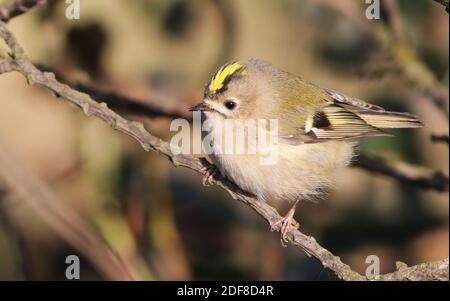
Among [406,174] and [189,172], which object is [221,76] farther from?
[189,172]

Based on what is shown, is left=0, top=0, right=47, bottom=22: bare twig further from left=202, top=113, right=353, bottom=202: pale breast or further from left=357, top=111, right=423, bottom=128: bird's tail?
left=357, top=111, right=423, bottom=128: bird's tail

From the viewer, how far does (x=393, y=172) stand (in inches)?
110

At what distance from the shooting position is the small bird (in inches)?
98.3

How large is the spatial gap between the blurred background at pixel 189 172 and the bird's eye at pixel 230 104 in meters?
0.30

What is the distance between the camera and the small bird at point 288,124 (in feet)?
8.20

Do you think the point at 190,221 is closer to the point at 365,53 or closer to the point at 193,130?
the point at 193,130

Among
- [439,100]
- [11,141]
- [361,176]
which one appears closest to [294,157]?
[439,100]

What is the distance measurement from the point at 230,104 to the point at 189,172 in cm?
107

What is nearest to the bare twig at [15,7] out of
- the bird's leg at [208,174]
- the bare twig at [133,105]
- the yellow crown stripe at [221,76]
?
the bare twig at [133,105]

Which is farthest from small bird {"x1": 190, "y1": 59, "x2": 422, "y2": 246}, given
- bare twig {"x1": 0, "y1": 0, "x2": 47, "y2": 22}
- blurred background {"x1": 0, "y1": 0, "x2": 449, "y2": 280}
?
bare twig {"x1": 0, "y1": 0, "x2": 47, "y2": 22}

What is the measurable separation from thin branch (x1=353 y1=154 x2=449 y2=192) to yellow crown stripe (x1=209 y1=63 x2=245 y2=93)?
21.8 inches

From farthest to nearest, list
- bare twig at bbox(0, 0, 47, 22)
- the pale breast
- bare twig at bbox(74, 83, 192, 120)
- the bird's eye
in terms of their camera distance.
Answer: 1. bare twig at bbox(74, 83, 192, 120)
2. the bird's eye
3. the pale breast
4. bare twig at bbox(0, 0, 47, 22)

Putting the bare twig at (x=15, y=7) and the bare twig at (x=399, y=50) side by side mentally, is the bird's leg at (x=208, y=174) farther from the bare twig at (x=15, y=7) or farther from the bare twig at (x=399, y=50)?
the bare twig at (x=399, y=50)

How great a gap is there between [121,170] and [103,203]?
0.71 ft
